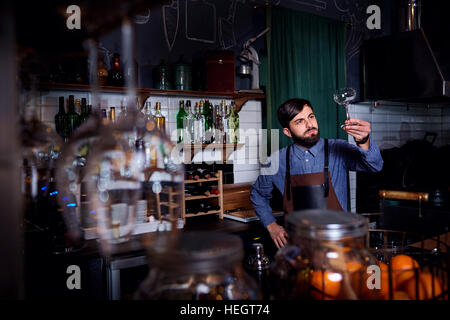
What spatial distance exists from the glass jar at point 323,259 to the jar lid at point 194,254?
0.13 m

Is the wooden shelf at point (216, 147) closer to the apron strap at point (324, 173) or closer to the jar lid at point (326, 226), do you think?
the apron strap at point (324, 173)

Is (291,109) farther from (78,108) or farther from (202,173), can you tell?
(78,108)

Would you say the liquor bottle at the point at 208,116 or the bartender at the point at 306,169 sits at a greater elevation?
Answer: the liquor bottle at the point at 208,116

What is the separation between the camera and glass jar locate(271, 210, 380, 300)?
713 millimetres

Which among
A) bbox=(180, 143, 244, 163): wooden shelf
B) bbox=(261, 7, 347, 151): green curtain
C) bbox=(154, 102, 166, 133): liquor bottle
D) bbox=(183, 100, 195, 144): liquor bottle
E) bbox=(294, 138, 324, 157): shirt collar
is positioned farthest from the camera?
bbox=(261, 7, 347, 151): green curtain

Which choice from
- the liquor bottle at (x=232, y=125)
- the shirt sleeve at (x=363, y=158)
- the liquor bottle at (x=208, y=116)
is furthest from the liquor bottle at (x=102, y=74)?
the shirt sleeve at (x=363, y=158)

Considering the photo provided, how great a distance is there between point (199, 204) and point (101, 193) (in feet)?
7.76

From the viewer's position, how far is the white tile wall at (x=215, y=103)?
2.55 m

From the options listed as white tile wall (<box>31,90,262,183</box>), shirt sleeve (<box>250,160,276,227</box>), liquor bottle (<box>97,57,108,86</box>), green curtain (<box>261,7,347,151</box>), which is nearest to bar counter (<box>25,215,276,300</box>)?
shirt sleeve (<box>250,160,276,227</box>)

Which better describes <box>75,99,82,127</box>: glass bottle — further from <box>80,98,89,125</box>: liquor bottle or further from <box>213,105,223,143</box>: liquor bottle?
<box>213,105,223,143</box>: liquor bottle

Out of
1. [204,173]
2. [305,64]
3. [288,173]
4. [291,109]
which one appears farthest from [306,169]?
[305,64]

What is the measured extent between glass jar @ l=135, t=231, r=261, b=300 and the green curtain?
2.73 meters

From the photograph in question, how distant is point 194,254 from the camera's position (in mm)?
627

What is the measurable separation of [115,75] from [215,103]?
36.0 inches
